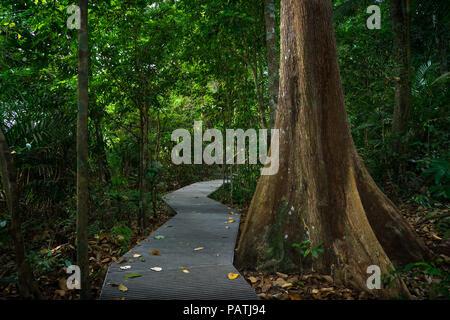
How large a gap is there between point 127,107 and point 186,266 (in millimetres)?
3021

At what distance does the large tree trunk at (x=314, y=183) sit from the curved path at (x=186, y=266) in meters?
0.54

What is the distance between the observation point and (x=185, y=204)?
693 centimetres

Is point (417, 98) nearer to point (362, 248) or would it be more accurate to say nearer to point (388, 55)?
point (388, 55)

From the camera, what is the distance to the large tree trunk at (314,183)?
10.00 ft

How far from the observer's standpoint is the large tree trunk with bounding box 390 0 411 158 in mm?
5383

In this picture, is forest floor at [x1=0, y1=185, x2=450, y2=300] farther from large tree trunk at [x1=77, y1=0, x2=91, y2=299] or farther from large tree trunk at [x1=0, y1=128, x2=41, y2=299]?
large tree trunk at [x1=77, y1=0, x2=91, y2=299]

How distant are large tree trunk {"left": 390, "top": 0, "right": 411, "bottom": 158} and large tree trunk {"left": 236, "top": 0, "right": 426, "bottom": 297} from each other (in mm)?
2743

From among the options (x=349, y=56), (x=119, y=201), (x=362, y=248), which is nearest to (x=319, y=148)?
(x=362, y=248)

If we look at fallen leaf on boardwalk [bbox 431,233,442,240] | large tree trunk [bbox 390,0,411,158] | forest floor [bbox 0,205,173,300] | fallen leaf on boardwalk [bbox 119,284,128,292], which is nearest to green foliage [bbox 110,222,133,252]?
forest floor [bbox 0,205,173,300]

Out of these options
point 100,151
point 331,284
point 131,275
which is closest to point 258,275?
point 331,284

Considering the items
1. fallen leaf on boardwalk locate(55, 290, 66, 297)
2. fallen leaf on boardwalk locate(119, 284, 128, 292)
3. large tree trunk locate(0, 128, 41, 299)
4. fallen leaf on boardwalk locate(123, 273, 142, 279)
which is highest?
large tree trunk locate(0, 128, 41, 299)

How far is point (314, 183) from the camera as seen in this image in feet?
10.3

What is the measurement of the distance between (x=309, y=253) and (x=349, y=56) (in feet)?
19.5

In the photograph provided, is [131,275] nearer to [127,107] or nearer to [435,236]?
[127,107]
